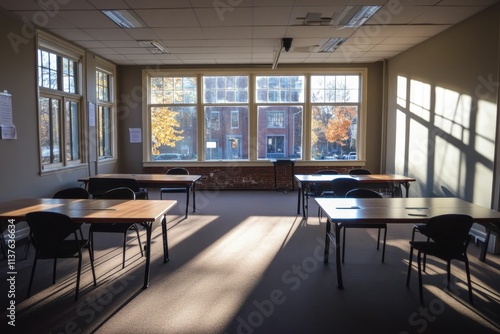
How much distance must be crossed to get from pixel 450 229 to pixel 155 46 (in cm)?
610

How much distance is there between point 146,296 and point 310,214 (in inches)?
156

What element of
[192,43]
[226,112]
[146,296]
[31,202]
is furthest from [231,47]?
[146,296]

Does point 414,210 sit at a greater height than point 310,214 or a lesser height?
greater

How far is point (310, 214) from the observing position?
6.70 metres

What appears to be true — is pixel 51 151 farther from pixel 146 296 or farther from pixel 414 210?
pixel 414 210

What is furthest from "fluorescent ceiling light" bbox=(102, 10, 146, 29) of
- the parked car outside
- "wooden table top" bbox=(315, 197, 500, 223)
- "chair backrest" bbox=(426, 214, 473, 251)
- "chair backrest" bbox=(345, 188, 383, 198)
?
"chair backrest" bbox=(426, 214, 473, 251)

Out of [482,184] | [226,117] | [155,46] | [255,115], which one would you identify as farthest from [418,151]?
[155,46]

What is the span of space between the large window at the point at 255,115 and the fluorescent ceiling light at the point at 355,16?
135 inches

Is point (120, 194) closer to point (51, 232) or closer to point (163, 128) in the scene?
point (51, 232)

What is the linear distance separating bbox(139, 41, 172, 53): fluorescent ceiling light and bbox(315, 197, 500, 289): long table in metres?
4.61

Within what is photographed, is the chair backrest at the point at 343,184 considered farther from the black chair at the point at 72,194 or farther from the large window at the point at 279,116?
the large window at the point at 279,116

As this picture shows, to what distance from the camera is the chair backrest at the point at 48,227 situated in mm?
3109

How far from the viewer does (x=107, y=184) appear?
5.79 meters

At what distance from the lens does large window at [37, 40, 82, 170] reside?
5998 millimetres
